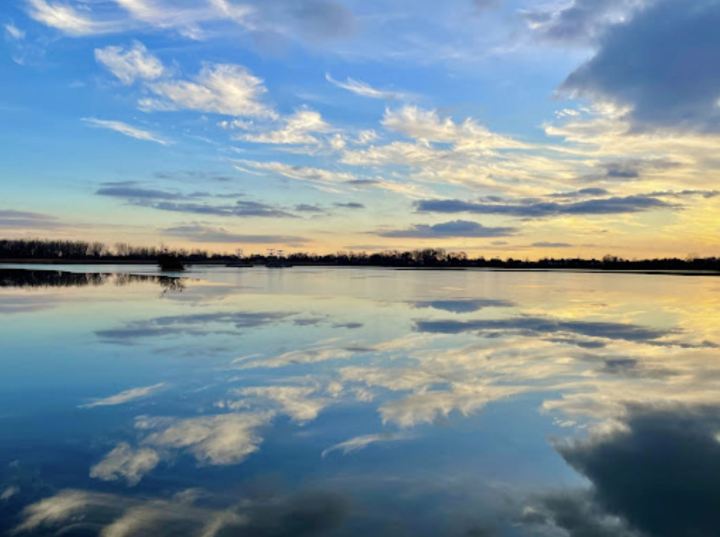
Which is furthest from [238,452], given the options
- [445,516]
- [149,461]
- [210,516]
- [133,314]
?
[133,314]

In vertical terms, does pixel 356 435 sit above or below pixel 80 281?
below

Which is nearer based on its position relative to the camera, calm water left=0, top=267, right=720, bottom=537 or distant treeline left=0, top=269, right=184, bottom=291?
calm water left=0, top=267, right=720, bottom=537

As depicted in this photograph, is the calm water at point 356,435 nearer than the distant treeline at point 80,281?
Yes

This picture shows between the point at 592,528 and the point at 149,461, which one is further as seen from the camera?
the point at 149,461

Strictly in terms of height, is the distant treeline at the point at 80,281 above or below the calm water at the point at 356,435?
above

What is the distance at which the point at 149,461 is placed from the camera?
614 centimetres

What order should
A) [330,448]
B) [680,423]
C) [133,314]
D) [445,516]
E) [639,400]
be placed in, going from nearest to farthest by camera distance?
[445,516], [330,448], [680,423], [639,400], [133,314]

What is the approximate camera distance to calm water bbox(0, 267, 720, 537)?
499 centimetres

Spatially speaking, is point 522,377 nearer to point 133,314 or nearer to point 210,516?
point 210,516

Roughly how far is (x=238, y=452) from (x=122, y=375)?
4.91m

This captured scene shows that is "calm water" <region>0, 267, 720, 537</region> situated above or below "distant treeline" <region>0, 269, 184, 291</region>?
below

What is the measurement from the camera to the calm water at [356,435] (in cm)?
499

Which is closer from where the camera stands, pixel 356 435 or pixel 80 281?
pixel 356 435

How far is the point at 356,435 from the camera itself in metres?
7.21
